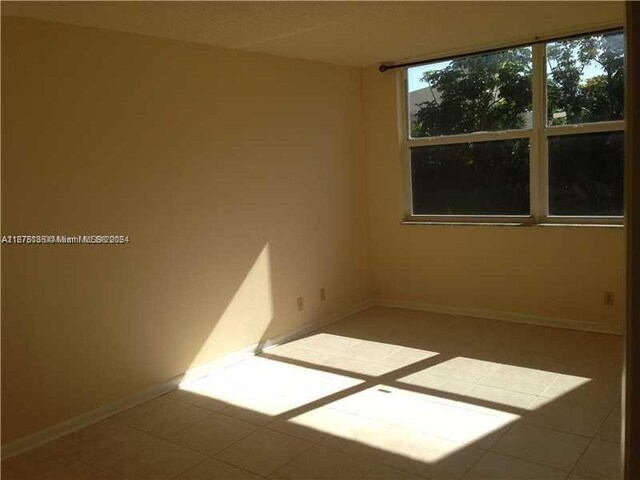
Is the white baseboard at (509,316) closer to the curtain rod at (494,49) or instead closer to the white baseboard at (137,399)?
the white baseboard at (137,399)

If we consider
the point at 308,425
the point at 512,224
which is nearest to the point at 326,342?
the point at 308,425

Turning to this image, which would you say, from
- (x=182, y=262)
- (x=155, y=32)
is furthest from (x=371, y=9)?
(x=182, y=262)

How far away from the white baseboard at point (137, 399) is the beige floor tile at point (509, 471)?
194 centimetres

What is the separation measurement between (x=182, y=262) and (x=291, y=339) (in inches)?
50.0

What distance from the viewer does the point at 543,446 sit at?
2541mm

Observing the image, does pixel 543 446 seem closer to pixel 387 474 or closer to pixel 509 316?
pixel 387 474

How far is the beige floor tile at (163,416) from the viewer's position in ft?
9.57

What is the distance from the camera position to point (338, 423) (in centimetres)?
287

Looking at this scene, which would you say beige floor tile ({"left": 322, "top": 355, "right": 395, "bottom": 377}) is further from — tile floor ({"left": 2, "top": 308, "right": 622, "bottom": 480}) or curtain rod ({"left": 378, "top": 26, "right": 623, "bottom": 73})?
curtain rod ({"left": 378, "top": 26, "right": 623, "bottom": 73})

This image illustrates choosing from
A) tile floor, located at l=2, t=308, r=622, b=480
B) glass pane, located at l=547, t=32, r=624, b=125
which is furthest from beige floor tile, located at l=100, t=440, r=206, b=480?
glass pane, located at l=547, t=32, r=624, b=125

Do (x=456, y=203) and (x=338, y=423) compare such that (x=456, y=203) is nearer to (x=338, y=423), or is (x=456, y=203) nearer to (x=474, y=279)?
(x=474, y=279)

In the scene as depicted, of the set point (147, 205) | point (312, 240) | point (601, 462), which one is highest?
point (147, 205)

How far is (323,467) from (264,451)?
33cm

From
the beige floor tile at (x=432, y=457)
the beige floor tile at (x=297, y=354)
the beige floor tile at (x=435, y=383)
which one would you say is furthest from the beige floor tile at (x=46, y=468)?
the beige floor tile at (x=435, y=383)
